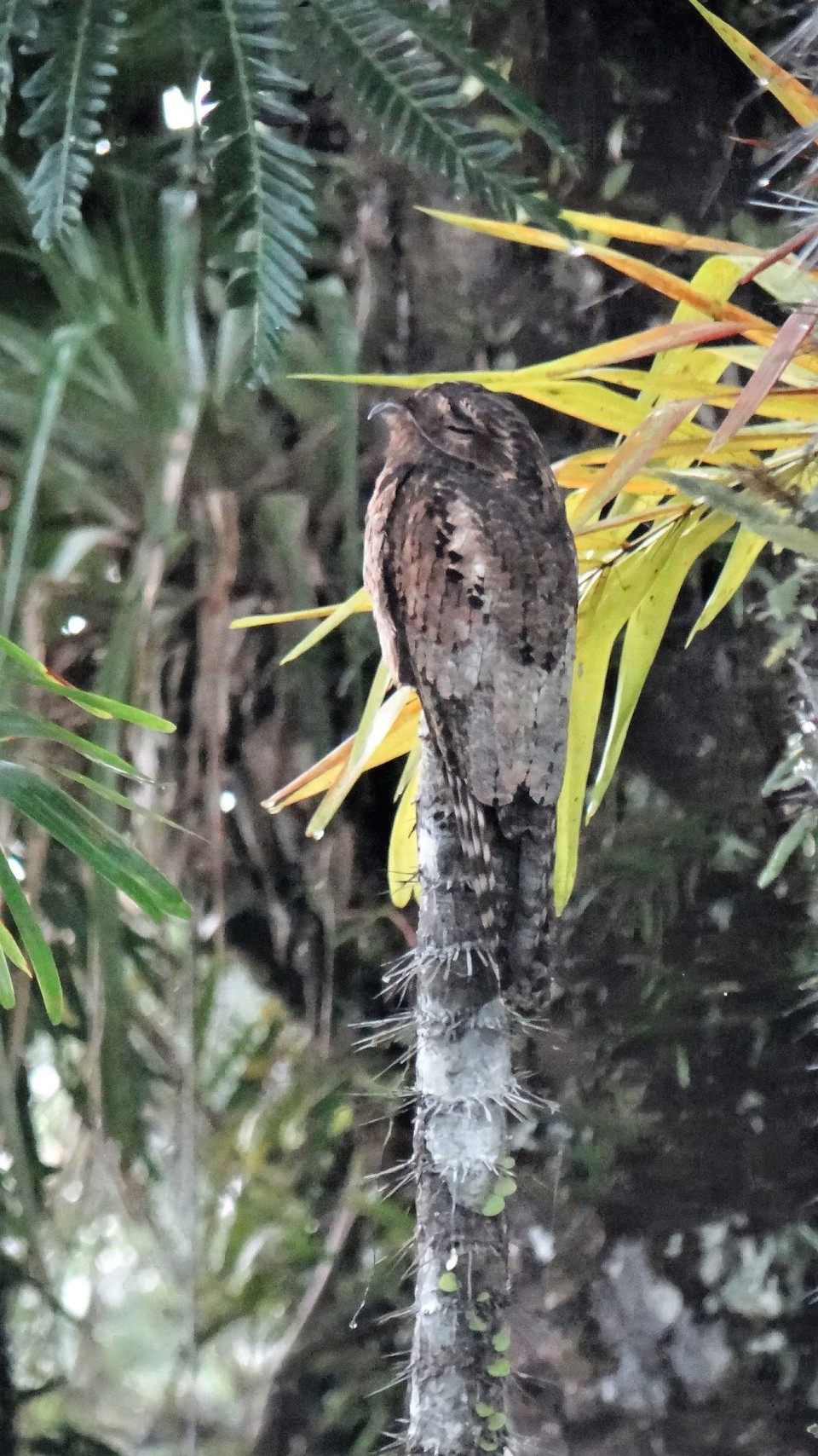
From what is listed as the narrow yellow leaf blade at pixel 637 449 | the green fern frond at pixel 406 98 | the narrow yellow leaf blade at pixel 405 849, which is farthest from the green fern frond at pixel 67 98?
the narrow yellow leaf blade at pixel 405 849

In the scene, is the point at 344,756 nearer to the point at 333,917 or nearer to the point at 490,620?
the point at 490,620

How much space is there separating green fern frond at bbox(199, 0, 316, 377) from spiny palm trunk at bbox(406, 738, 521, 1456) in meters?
0.40

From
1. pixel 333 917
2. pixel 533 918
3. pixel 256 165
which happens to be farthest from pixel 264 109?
pixel 333 917

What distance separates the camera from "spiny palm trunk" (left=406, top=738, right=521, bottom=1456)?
0.65m

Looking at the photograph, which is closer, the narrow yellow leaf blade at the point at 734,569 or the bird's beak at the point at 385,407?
the bird's beak at the point at 385,407

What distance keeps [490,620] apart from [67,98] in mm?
429

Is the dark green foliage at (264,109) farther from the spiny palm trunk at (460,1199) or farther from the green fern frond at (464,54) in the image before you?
the spiny palm trunk at (460,1199)

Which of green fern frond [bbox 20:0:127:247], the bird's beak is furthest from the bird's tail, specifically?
green fern frond [bbox 20:0:127:247]

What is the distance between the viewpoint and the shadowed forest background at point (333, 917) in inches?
49.9

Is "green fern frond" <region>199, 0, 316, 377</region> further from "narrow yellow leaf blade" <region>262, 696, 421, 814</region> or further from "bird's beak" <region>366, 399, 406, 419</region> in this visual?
"narrow yellow leaf blade" <region>262, 696, 421, 814</region>

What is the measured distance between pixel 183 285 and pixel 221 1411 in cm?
125

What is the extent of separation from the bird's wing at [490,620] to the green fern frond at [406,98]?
0.18 metres

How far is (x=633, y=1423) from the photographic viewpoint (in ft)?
4.06

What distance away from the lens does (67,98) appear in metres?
0.82
